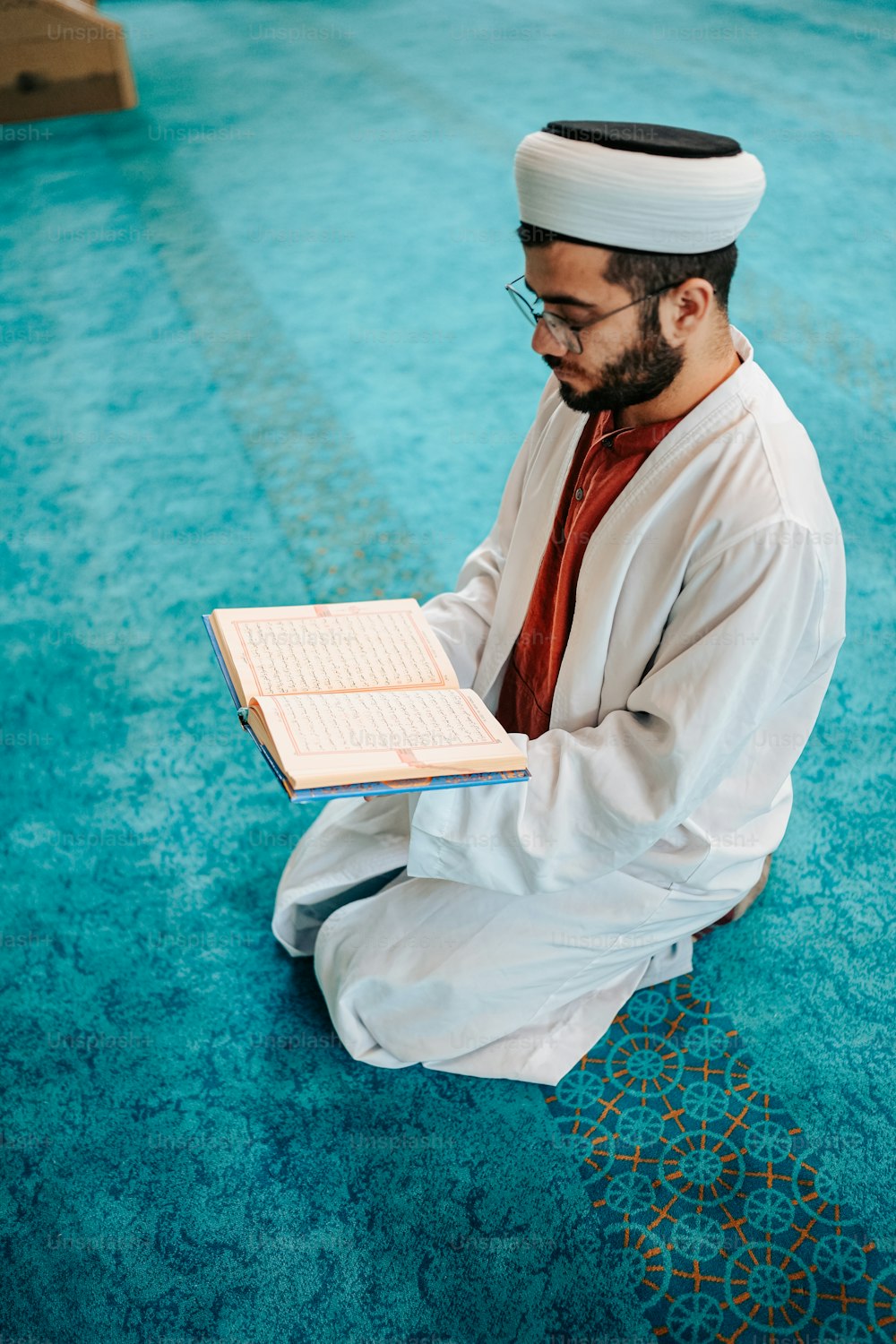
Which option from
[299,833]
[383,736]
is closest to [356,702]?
[383,736]

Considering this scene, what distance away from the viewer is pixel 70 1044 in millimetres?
2086

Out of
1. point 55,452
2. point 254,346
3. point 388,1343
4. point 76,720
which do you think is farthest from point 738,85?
point 388,1343

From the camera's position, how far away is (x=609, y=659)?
1805 mm

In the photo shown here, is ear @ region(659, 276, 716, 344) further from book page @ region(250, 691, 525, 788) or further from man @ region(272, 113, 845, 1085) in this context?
book page @ region(250, 691, 525, 788)

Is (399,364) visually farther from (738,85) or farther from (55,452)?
(738,85)

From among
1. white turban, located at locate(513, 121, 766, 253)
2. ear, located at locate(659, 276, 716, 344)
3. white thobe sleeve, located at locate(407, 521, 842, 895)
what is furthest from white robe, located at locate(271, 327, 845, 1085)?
white turban, located at locate(513, 121, 766, 253)

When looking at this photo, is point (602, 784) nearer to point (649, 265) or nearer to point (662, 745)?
point (662, 745)

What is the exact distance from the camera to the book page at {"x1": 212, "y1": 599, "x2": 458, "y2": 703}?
170 centimetres

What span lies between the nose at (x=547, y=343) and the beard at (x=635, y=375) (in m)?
0.02

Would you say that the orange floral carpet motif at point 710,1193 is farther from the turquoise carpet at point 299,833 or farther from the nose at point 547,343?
the nose at point 547,343

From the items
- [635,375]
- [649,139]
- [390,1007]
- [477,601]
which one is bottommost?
[390,1007]

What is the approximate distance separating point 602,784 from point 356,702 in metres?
0.35

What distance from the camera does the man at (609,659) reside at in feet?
5.07

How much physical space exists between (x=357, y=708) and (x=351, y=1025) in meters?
0.65
